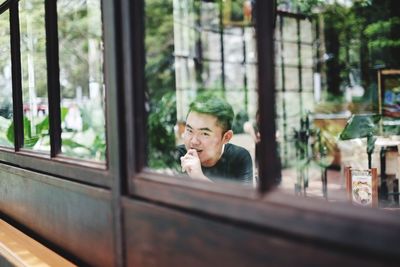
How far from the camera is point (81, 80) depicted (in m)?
2.54

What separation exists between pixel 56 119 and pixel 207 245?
118 cm

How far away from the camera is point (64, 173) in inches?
77.4

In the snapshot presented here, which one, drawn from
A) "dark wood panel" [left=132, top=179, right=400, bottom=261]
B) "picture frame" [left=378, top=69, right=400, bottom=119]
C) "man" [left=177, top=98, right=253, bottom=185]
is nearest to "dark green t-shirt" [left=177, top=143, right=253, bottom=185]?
"man" [left=177, top=98, right=253, bottom=185]

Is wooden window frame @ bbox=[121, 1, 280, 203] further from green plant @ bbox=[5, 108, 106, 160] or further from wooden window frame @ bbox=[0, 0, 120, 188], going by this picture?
green plant @ bbox=[5, 108, 106, 160]

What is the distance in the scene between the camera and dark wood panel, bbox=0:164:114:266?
67.1 inches

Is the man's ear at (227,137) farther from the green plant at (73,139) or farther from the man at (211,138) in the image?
the green plant at (73,139)

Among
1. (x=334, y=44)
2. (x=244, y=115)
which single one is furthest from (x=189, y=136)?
(x=334, y=44)

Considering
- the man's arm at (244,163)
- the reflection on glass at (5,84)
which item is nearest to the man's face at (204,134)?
the man's arm at (244,163)

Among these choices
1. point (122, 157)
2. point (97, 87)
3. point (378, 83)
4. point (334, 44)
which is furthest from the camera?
point (334, 44)

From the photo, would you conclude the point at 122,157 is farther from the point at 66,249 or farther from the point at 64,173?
the point at 66,249

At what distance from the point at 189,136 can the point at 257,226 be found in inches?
63.8

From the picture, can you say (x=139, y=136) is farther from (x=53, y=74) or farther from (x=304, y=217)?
(x=53, y=74)

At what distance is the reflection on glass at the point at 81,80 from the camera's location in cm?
190

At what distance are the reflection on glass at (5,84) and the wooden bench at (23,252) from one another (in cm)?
64
